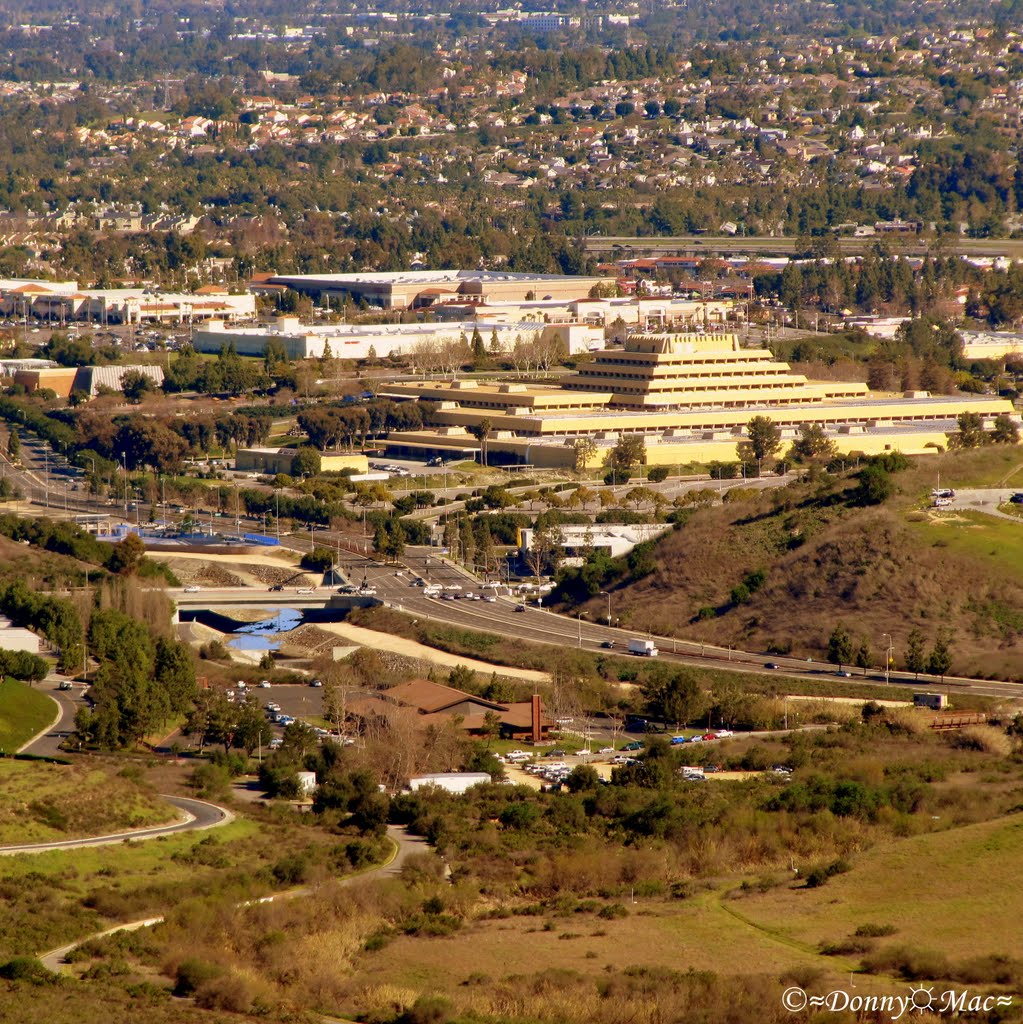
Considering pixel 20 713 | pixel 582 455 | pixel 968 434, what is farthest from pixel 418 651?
pixel 968 434

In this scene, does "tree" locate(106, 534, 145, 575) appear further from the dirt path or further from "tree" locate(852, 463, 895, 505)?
"tree" locate(852, 463, 895, 505)

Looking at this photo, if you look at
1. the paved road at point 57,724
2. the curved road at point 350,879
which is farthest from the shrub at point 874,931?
the paved road at point 57,724

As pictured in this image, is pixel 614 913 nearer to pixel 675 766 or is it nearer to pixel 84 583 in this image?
pixel 675 766

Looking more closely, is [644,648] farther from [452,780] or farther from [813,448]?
[813,448]

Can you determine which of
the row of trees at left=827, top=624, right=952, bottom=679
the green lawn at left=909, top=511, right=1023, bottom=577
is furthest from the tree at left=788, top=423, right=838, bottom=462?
the row of trees at left=827, top=624, right=952, bottom=679

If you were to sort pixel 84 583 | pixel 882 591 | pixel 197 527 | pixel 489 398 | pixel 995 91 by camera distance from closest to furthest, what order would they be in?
pixel 882 591
pixel 84 583
pixel 197 527
pixel 489 398
pixel 995 91

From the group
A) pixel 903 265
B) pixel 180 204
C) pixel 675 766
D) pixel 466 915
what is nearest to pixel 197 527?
pixel 675 766
